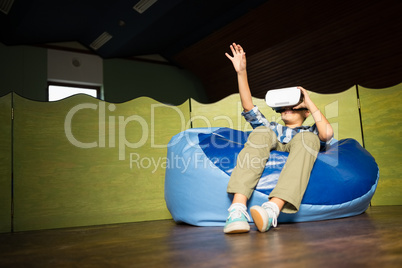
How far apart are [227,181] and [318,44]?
4682 mm

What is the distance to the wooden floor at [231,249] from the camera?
0.86 metres

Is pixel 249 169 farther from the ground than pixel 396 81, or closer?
closer

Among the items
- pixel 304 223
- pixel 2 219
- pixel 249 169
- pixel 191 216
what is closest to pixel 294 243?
pixel 249 169

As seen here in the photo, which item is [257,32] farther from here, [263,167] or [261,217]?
[261,217]

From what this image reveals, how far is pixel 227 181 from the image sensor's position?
1.76 metres

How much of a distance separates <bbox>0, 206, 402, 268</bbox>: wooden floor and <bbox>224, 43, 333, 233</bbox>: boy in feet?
0.24

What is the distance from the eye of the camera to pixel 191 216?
1.84 m

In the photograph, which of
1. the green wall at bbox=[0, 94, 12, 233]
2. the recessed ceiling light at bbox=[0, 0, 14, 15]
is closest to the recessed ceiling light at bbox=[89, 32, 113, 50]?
the recessed ceiling light at bbox=[0, 0, 14, 15]

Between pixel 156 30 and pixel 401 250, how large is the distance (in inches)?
245

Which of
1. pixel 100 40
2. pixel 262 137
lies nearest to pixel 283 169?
pixel 262 137

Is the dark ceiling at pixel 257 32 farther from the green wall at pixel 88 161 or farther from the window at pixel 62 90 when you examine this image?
the green wall at pixel 88 161

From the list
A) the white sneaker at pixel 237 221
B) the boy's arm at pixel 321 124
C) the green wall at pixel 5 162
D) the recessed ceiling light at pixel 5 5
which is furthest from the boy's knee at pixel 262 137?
the recessed ceiling light at pixel 5 5

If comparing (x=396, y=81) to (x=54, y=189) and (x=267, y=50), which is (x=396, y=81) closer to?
(x=267, y=50)

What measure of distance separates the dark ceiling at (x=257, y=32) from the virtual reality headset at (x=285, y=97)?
12.3ft
